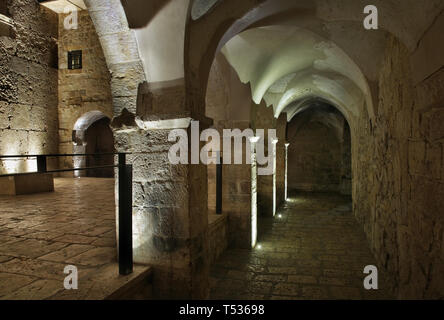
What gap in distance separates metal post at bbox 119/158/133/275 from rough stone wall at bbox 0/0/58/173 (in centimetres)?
716

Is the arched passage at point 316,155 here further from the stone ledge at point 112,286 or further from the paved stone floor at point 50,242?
the stone ledge at point 112,286

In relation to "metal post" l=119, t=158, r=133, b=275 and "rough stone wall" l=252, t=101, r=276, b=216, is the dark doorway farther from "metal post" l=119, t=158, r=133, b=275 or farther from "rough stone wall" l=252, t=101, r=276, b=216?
"metal post" l=119, t=158, r=133, b=275

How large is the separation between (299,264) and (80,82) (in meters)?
8.96

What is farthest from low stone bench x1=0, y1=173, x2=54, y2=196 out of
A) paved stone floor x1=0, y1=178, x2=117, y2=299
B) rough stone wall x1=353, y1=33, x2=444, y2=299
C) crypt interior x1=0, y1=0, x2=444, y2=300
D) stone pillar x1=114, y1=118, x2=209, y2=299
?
rough stone wall x1=353, y1=33, x2=444, y2=299

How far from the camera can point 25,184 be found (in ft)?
21.0

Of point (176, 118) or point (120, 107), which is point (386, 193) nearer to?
point (176, 118)

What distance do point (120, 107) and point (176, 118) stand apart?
1.89 ft

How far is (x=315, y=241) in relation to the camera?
5.46 meters

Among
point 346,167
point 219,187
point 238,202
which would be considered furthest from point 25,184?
point 346,167

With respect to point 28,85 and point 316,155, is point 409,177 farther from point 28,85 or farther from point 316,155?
point 316,155

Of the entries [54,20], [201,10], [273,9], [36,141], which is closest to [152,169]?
[201,10]
